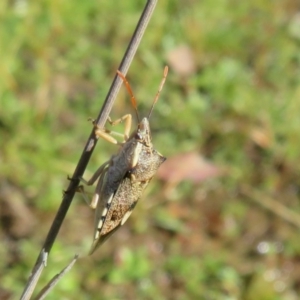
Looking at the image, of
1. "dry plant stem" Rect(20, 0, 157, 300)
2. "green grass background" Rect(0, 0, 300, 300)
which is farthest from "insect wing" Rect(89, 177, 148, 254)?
"green grass background" Rect(0, 0, 300, 300)

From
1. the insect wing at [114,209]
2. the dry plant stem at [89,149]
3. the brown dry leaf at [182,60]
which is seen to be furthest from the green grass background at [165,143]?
the dry plant stem at [89,149]

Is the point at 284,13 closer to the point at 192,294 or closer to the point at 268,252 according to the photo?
the point at 268,252

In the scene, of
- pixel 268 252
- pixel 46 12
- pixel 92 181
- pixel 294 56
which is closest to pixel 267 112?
pixel 294 56

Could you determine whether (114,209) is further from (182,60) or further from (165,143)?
(182,60)

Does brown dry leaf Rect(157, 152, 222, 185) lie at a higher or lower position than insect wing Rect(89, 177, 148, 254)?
lower

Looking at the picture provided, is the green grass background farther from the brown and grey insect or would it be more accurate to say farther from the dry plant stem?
the dry plant stem

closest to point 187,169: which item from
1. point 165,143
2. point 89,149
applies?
point 165,143
